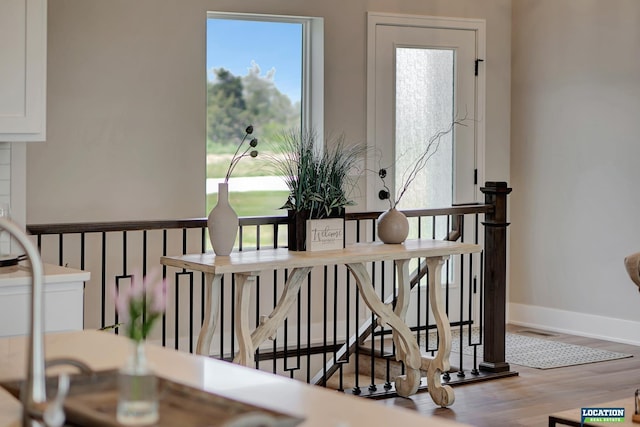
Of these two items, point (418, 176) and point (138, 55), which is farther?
point (418, 176)

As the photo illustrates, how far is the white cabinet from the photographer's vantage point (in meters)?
3.39

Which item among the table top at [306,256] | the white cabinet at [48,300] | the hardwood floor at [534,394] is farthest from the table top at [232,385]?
the hardwood floor at [534,394]

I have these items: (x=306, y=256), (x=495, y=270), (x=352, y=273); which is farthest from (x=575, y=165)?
(x=306, y=256)

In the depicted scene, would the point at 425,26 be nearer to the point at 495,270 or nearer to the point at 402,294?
the point at 495,270

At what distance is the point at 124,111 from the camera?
5801 millimetres

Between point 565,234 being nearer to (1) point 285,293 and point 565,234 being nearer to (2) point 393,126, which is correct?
(2) point 393,126

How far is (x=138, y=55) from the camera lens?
5840 millimetres

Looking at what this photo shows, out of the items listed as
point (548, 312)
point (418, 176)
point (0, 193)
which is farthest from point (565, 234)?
point (0, 193)

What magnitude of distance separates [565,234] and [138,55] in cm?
331

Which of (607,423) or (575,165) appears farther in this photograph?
(575,165)

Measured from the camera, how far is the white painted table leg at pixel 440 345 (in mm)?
4961

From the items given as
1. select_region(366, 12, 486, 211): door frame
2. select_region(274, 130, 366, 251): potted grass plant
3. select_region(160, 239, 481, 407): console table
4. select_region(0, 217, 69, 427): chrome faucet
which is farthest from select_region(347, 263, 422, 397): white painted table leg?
select_region(0, 217, 69, 427): chrome faucet

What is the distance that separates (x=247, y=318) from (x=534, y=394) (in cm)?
185

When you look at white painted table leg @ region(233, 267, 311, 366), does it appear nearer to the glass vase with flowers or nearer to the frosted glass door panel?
the frosted glass door panel
